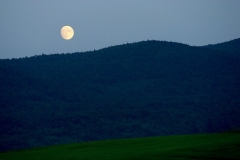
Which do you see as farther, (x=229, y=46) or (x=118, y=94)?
(x=229, y=46)

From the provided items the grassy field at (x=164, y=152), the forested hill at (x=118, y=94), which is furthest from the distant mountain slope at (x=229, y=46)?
the grassy field at (x=164, y=152)

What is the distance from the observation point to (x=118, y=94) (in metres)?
86.1

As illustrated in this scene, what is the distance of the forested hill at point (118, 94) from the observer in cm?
5559

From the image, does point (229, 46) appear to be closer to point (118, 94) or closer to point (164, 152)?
point (118, 94)

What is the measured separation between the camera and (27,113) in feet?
205

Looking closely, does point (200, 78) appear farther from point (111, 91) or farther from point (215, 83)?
point (111, 91)

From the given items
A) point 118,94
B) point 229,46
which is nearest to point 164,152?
point 118,94

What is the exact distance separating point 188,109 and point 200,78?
30.5 m

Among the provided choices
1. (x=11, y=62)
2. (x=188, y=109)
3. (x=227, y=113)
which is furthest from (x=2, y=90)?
(x=227, y=113)

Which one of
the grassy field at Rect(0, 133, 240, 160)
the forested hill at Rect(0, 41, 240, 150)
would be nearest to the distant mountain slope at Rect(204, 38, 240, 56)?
the forested hill at Rect(0, 41, 240, 150)

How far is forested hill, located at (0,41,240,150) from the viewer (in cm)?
5559

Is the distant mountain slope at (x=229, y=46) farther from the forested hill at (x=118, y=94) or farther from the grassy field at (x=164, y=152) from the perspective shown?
the grassy field at (x=164, y=152)

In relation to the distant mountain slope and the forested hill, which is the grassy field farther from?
the distant mountain slope

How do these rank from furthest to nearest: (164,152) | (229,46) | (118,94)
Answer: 1. (229,46)
2. (118,94)
3. (164,152)
